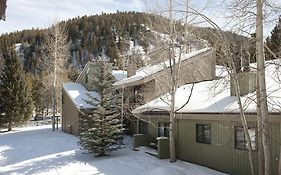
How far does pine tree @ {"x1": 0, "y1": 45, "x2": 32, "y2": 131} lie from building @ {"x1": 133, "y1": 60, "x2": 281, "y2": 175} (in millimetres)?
22154

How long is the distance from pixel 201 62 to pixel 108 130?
9107mm

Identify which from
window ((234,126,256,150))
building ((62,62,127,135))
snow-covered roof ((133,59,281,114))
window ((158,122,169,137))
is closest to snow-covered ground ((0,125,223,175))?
window ((234,126,256,150))

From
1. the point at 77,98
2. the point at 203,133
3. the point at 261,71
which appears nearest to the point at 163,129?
the point at 203,133

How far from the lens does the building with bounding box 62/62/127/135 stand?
3070cm

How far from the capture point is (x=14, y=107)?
125 ft

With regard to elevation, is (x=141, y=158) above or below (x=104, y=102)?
below

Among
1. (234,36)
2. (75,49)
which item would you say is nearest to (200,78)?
(234,36)

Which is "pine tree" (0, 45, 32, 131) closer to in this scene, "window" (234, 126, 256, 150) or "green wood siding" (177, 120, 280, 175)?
"green wood siding" (177, 120, 280, 175)

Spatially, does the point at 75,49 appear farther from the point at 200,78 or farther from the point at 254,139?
the point at 254,139

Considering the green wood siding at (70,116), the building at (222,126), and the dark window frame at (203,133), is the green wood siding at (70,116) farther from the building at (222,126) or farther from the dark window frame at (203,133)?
the dark window frame at (203,133)

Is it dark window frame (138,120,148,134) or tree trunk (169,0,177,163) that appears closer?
tree trunk (169,0,177,163)

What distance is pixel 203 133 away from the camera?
17188mm

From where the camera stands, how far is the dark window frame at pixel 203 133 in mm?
16719

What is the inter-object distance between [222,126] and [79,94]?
19931 millimetres
